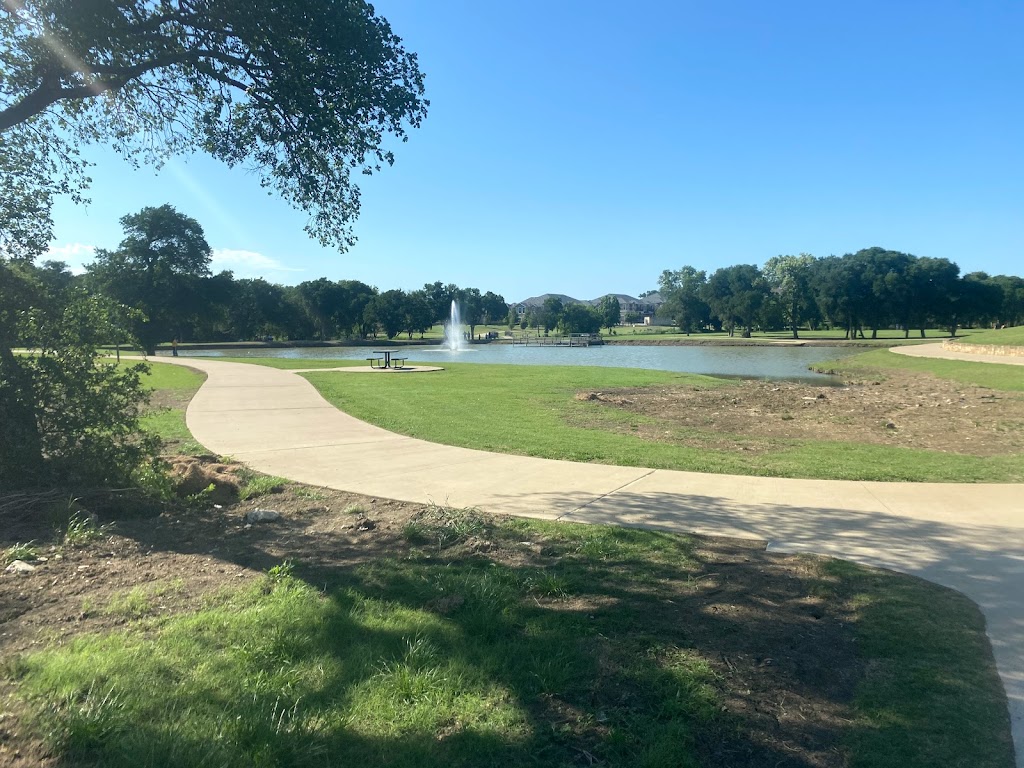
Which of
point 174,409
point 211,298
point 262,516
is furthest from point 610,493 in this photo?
point 211,298

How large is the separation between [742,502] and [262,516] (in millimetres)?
4603

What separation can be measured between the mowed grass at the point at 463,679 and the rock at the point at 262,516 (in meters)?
1.69

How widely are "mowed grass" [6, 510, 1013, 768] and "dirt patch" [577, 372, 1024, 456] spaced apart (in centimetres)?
714

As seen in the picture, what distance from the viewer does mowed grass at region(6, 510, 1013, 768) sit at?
2631 millimetres

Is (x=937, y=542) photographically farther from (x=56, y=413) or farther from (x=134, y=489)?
(x=56, y=413)

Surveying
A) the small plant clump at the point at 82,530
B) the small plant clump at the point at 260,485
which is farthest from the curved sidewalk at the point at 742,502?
the small plant clump at the point at 82,530

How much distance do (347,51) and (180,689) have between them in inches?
246

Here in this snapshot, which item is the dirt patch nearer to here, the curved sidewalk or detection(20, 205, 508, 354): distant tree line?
the curved sidewalk

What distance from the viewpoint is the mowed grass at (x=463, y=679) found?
263cm

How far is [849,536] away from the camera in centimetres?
551

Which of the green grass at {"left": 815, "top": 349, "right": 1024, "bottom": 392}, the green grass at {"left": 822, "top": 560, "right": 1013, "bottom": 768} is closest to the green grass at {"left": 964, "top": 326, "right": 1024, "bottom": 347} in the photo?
the green grass at {"left": 815, "top": 349, "right": 1024, "bottom": 392}

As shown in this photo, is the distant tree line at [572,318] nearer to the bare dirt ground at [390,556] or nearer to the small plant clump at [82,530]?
the bare dirt ground at [390,556]

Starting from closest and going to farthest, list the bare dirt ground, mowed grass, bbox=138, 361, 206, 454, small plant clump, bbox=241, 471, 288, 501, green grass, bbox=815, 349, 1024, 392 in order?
1. the bare dirt ground
2. small plant clump, bbox=241, 471, 288, 501
3. mowed grass, bbox=138, 361, 206, 454
4. green grass, bbox=815, 349, 1024, 392

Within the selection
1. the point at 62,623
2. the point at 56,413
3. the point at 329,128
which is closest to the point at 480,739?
the point at 62,623
